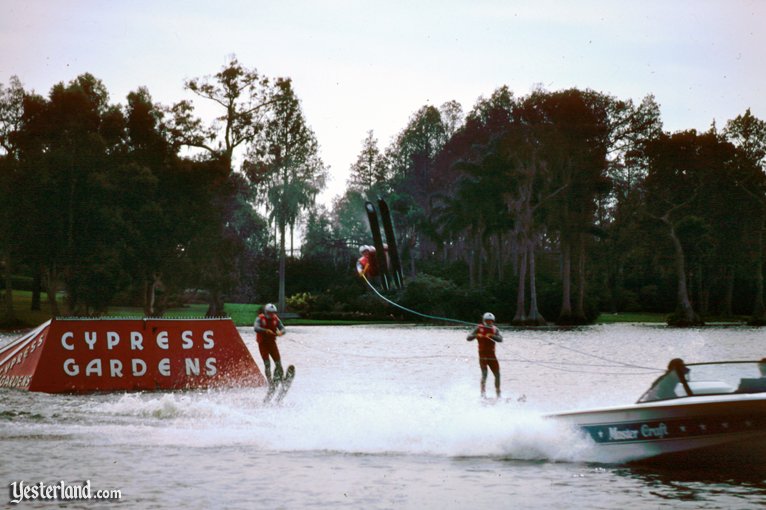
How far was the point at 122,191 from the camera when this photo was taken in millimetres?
72875

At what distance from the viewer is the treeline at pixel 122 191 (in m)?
71.3

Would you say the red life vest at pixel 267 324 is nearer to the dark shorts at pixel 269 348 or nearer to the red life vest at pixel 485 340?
the dark shorts at pixel 269 348

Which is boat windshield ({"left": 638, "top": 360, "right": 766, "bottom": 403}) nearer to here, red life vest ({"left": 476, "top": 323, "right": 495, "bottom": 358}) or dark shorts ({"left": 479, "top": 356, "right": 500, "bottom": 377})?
red life vest ({"left": 476, "top": 323, "right": 495, "bottom": 358})

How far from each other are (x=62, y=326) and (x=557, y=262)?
105 meters

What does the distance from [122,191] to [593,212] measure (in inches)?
1604

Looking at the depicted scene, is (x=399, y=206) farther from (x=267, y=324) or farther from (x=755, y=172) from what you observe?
(x=267, y=324)

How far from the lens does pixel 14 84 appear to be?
7625 centimetres

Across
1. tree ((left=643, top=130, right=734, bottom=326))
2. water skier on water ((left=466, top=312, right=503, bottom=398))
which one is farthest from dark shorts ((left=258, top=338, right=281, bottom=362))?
tree ((left=643, top=130, right=734, bottom=326))

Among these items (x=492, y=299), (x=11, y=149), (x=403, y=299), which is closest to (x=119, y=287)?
(x=11, y=149)

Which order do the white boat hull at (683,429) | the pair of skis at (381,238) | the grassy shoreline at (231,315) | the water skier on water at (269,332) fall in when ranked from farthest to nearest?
the grassy shoreline at (231,315) < the pair of skis at (381,238) < the water skier on water at (269,332) < the white boat hull at (683,429)

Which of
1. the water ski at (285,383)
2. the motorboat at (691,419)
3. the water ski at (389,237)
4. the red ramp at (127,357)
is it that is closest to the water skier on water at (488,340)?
the water ski at (285,383)

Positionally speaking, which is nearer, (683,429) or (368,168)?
(683,429)

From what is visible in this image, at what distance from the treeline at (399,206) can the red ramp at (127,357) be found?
44439 mm

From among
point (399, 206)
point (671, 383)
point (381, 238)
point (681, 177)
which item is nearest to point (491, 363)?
point (671, 383)
